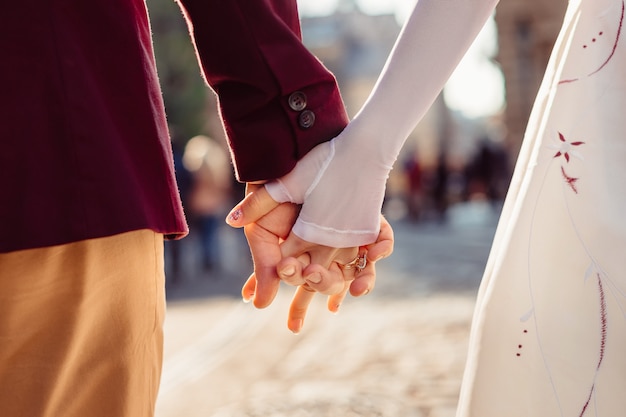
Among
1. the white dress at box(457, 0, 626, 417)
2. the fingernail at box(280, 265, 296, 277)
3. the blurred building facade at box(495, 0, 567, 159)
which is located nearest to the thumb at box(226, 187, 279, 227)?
the fingernail at box(280, 265, 296, 277)

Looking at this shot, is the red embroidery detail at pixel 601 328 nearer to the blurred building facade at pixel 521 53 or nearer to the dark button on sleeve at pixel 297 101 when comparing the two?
the dark button on sleeve at pixel 297 101

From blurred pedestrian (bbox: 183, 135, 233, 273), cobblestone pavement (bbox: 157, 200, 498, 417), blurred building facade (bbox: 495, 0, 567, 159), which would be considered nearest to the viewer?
cobblestone pavement (bbox: 157, 200, 498, 417)

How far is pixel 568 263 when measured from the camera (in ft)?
4.30

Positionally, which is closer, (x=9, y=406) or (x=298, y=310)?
(x=9, y=406)

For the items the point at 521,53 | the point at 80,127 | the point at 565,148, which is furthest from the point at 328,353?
the point at 521,53

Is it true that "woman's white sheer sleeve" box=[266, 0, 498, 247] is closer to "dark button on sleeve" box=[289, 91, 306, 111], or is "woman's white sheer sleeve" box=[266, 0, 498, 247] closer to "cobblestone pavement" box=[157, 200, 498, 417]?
"dark button on sleeve" box=[289, 91, 306, 111]

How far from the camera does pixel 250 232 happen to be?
1735 mm

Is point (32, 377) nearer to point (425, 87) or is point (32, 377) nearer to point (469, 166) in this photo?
point (425, 87)

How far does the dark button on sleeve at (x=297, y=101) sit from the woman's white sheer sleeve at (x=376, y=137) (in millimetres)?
87

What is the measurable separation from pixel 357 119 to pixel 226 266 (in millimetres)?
11045

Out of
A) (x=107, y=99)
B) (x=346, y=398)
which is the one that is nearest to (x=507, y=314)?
(x=107, y=99)

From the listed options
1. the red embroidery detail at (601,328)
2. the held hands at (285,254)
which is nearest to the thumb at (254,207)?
the held hands at (285,254)

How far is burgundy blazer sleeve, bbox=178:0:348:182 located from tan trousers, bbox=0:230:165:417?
378 mm

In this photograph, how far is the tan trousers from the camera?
122 centimetres
